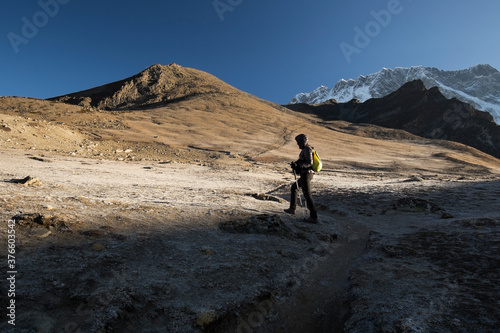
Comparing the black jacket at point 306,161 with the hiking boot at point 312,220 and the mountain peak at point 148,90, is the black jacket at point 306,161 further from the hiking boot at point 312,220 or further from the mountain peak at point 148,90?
the mountain peak at point 148,90

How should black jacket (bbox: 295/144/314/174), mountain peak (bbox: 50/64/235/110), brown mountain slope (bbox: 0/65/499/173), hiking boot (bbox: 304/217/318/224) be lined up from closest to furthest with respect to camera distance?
hiking boot (bbox: 304/217/318/224)
black jacket (bbox: 295/144/314/174)
brown mountain slope (bbox: 0/65/499/173)
mountain peak (bbox: 50/64/235/110)

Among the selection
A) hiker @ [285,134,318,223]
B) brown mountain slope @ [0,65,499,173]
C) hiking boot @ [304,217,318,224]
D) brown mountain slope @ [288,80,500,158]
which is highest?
brown mountain slope @ [288,80,500,158]

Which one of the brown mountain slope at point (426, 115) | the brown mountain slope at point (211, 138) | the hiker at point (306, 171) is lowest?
the hiker at point (306, 171)

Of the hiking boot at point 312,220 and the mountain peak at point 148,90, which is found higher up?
the mountain peak at point 148,90

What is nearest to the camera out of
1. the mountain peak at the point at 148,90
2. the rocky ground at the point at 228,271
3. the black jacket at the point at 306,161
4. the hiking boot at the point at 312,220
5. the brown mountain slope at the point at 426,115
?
the rocky ground at the point at 228,271

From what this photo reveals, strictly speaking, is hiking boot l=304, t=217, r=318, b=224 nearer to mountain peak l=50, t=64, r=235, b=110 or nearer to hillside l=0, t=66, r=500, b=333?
hillside l=0, t=66, r=500, b=333

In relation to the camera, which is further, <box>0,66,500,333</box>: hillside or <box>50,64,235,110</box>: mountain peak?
<box>50,64,235,110</box>: mountain peak

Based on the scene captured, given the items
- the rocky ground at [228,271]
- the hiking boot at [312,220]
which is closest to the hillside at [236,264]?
the rocky ground at [228,271]

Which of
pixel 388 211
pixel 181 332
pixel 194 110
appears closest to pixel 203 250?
pixel 181 332

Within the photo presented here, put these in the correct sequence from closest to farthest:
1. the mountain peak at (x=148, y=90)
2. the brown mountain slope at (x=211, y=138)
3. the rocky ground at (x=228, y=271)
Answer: the rocky ground at (x=228, y=271)
the brown mountain slope at (x=211, y=138)
the mountain peak at (x=148, y=90)

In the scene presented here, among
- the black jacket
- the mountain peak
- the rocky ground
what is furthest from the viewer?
the mountain peak

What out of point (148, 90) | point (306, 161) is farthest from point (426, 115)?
point (306, 161)

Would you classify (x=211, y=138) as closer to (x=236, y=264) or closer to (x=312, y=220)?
(x=312, y=220)

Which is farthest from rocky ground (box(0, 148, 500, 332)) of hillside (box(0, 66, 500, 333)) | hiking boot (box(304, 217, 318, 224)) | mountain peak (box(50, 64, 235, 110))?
mountain peak (box(50, 64, 235, 110))
